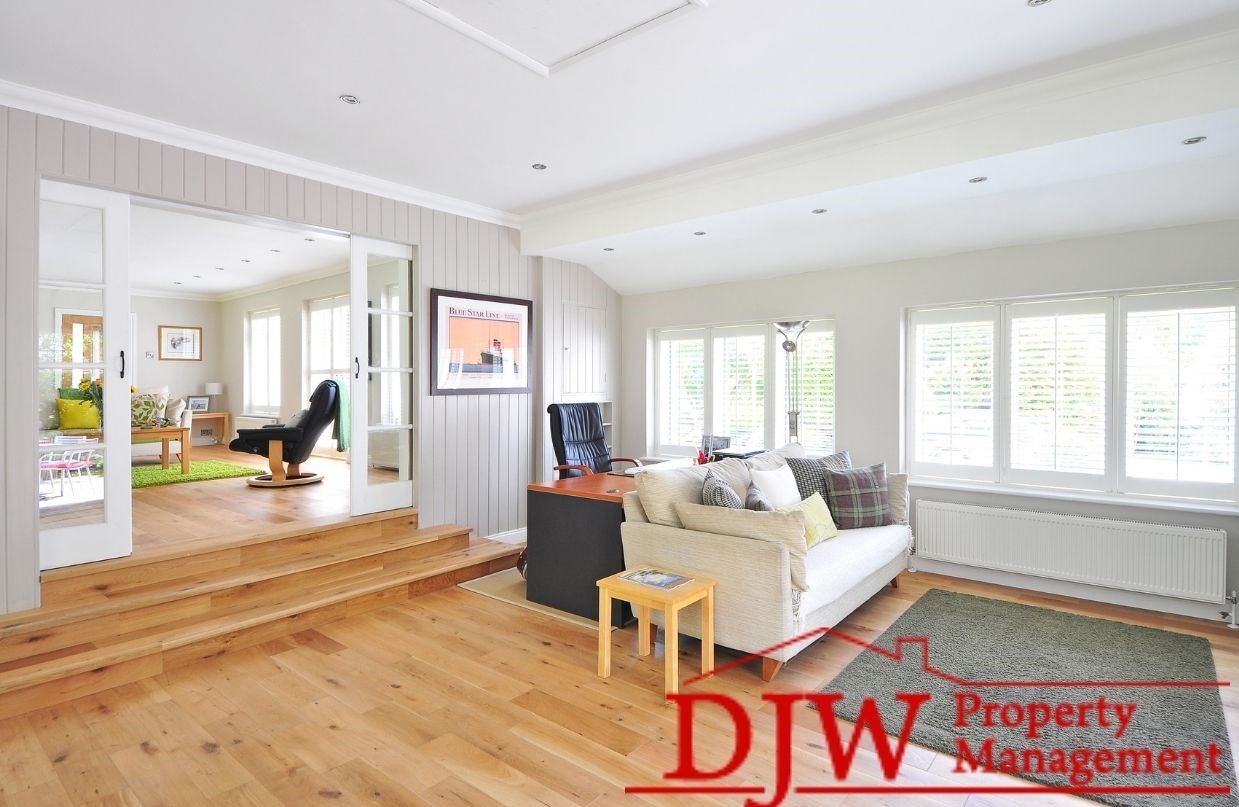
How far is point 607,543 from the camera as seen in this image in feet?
12.0

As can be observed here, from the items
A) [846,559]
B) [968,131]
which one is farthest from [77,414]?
[968,131]

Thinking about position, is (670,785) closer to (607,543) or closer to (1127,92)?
(607,543)

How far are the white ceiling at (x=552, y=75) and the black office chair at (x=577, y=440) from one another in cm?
191

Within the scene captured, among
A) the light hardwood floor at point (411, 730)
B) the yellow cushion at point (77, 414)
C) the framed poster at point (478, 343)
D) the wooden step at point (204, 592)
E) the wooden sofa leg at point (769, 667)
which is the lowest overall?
the light hardwood floor at point (411, 730)

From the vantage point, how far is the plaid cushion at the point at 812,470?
4.18 metres

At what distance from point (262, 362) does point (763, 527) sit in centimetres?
892

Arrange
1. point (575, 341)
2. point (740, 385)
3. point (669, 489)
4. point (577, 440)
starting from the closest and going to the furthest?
point (669, 489) → point (577, 440) → point (740, 385) → point (575, 341)

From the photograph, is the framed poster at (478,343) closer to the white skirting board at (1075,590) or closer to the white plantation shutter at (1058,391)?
the white skirting board at (1075,590)

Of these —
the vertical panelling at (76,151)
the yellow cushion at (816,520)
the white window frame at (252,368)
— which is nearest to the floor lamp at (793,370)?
the yellow cushion at (816,520)

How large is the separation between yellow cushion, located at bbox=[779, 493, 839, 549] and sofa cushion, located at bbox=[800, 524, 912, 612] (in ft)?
0.14

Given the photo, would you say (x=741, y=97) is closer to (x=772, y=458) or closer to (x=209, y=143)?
(x=772, y=458)

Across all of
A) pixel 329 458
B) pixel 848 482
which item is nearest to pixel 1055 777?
pixel 848 482

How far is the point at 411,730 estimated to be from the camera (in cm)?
254

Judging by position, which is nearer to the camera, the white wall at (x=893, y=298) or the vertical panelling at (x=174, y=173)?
the vertical panelling at (x=174, y=173)
